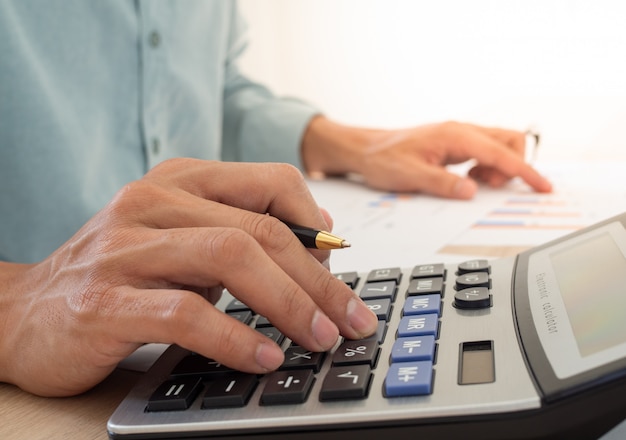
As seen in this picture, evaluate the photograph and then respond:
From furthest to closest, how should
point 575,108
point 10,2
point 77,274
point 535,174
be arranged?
point 575,108 < point 535,174 < point 10,2 < point 77,274

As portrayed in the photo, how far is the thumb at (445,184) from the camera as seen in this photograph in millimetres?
835

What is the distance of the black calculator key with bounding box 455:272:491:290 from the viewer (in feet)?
1.38

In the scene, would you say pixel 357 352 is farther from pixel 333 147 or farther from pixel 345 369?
pixel 333 147

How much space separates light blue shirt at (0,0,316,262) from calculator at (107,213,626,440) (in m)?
0.47

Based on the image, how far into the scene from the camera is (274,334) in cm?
39

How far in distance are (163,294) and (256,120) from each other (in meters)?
0.76

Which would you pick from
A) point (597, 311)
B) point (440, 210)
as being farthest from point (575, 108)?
point (597, 311)

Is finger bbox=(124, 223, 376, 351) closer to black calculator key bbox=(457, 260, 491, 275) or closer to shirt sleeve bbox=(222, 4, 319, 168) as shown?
black calculator key bbox=(457, 260, 491, 275)

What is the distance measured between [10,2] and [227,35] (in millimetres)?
494

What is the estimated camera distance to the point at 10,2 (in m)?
0.75

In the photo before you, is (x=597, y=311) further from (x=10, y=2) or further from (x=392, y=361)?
(x=10, y=2)

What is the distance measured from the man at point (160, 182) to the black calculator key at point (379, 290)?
0.03 m

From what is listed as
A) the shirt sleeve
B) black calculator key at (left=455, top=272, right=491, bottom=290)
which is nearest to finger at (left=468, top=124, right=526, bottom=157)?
the shirt sleeve

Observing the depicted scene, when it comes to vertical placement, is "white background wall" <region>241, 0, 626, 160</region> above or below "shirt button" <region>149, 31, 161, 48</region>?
below
